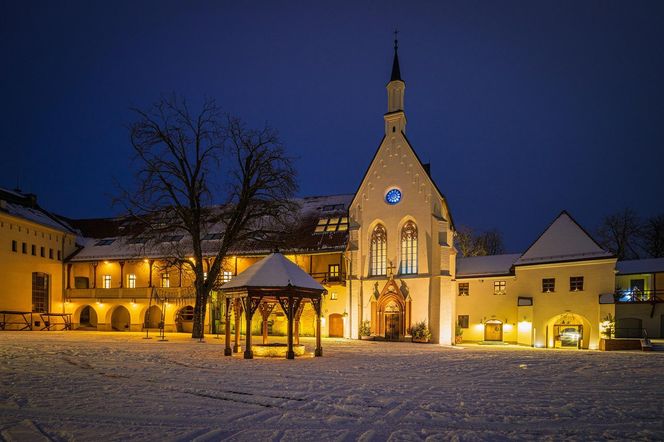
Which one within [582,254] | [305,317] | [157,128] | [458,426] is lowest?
[305,317]

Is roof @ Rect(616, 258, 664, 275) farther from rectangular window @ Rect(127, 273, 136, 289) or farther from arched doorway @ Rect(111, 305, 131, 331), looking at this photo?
arched doorway @ Rect(111, 305, 131, 331)

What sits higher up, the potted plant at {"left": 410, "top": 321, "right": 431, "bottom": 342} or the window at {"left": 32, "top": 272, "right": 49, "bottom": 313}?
the window at {"left": 32, "top": 272, "right": 49, "bottom": 313}

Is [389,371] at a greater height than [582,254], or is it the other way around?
[582,254]

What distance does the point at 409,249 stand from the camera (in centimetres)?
3912

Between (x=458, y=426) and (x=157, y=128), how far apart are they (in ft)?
89.8

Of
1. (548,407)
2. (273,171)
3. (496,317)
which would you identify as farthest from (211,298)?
(548,407)

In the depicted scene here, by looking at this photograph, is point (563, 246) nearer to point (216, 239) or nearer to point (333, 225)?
point (333, 225)

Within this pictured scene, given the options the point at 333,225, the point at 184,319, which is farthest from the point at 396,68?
the point at 184,319

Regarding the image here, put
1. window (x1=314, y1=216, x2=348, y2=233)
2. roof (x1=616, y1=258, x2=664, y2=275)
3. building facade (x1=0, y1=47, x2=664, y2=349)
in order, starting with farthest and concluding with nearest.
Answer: window (x1=314, y1=216, x2=348, y2=233), roof (x1=616, y1=258, x2=664, y2=275), building facade (x1=0, y1=47, x2=664, y2=349)

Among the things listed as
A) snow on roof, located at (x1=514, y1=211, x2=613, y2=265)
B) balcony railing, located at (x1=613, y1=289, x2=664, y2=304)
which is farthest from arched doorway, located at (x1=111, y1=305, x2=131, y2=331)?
balcony railing, located at (x1=613, y1=289, x2=664, y2=304)

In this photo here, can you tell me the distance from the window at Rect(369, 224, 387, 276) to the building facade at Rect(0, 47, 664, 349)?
0.08 metres

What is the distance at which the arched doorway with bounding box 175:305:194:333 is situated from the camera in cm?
4600

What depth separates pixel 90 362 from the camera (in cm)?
1798

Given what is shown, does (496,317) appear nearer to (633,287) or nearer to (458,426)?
(633,287)
